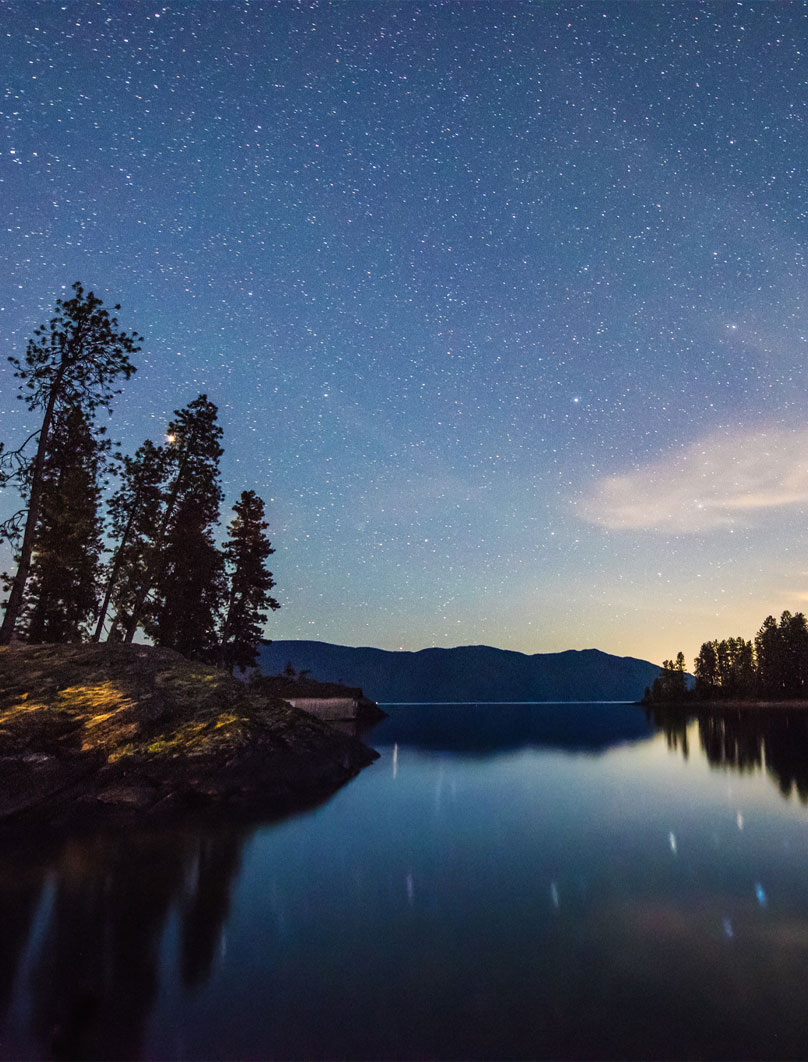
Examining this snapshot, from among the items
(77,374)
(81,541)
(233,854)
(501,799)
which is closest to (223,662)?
(81,541)

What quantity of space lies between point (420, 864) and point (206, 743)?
773cm

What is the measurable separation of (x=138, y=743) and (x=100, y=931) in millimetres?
8364

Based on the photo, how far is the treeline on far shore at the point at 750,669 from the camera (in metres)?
105

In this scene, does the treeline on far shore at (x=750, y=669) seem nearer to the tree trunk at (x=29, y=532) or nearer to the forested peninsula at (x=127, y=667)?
the forested peninsula at (x=127, y=667)

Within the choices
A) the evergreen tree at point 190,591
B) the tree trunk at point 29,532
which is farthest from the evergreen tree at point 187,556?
the tree trunk at point 29,532

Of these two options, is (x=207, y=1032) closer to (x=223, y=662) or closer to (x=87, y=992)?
(x=87, y=992)

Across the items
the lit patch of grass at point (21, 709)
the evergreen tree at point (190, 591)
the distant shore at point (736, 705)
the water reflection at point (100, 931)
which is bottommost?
the distant shore at point (736, 705)

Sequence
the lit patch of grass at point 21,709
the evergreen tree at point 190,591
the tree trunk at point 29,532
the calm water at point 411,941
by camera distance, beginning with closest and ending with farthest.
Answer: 1. the calm water at point 411,941
2. the lit patch of grass at point 21,709
3. the tree trunk at point 29,532
4. the evergreen tree at point 190,591

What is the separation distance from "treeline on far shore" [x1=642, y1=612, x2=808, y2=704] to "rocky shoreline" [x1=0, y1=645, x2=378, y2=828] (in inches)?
4746

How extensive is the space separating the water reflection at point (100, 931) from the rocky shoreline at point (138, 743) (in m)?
2.50

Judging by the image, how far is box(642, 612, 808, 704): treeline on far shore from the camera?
105m

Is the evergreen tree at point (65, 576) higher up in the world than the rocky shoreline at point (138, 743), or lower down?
higher up

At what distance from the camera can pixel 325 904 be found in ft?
24.6

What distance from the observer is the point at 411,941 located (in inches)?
244
